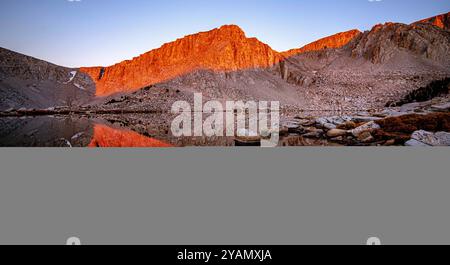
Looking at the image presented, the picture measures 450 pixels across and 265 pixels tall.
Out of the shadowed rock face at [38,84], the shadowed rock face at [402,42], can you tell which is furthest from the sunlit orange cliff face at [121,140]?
the shadowed rock face at [402,42]

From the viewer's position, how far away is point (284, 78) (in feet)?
39.7

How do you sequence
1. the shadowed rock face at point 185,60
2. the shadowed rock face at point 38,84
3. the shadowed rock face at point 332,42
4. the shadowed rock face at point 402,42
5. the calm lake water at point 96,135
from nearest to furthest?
the calm lake water at point 96,135 < the shadowed rock face at point 402,42 < the shadowed rock face at point 38,84 < the shadowed rock face at point 332,42 < the shadowed rock face at point 185,60

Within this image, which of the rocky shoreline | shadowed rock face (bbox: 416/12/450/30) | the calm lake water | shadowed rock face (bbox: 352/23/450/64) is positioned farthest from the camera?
shadowed rock face (bbox: 352/23/450/64)

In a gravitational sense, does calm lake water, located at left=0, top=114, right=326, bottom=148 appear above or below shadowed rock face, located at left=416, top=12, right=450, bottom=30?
below

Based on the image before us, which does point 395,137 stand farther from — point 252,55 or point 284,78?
point 252,55

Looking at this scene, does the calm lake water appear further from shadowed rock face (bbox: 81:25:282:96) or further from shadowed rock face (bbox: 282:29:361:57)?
shadowed rock face (bbox: 282:29:361:57)

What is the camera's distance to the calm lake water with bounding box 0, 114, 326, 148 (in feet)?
26.0

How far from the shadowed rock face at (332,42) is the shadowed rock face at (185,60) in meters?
1.09

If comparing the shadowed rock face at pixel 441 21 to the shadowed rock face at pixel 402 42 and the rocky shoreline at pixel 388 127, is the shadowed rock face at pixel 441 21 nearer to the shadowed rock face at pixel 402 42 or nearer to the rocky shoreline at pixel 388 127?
the shadowed rock face at pixel 402 42

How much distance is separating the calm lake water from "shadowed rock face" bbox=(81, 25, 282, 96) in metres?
2.06

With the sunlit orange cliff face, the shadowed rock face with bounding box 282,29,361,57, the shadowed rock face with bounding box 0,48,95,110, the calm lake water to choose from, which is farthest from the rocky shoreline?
the shadowed rock face with bounding box 0,48,95,110

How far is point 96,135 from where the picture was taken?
854cm

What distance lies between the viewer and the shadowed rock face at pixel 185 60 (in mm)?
11492
